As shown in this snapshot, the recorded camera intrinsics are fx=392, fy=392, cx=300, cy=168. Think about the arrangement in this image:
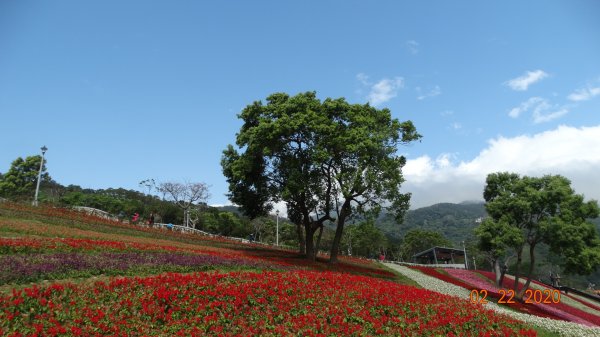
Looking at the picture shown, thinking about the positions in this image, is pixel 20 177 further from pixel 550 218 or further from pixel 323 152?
pixel 550 218

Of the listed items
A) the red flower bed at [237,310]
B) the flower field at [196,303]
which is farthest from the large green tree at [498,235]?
the red flower bed at [237,310]

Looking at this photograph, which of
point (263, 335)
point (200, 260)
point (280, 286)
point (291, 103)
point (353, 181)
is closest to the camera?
point (263, 335)

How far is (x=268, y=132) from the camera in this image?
26.7m

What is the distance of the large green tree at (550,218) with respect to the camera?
23.6 m

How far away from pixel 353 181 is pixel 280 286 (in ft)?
43.5

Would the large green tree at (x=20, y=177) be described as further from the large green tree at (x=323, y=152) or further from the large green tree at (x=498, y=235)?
the large green tree at (x=498, y=235)

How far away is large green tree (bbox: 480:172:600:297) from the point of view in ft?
→ 77.4

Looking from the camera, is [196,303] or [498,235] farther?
[498,235]

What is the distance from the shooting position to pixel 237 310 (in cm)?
1140

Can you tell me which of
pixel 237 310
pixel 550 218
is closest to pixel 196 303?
pixel 237 310

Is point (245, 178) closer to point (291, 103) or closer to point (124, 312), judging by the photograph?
point (291, 103)

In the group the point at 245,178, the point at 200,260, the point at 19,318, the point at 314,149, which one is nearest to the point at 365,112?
the point at 314,149

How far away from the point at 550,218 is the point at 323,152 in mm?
14981

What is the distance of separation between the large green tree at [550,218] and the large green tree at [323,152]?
6706mm
